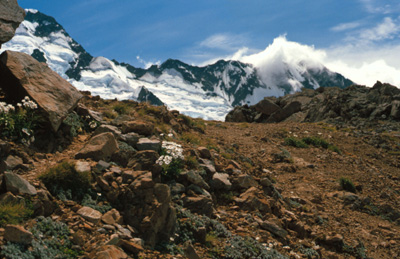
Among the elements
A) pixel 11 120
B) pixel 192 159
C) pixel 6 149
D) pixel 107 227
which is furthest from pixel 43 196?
pixel 192 159

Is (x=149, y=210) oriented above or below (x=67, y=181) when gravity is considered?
below

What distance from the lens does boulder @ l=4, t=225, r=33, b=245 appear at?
484 centimetres

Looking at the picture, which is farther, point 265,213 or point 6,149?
point 265,213

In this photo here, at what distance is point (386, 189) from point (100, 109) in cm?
1389

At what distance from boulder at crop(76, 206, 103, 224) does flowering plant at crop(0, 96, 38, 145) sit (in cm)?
321

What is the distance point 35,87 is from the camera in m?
9.42

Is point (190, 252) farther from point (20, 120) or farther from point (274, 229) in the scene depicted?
point (20, 120)

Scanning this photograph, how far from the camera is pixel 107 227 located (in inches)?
243

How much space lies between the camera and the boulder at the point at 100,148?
8344 millimetres

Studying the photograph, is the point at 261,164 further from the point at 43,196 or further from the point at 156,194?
the point at 43,196

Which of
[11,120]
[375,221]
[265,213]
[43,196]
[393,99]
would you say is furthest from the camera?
[393,99]

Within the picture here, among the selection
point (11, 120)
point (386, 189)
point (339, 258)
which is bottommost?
point (339, 258)

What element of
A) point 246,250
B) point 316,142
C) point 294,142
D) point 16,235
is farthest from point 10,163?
point 316,142

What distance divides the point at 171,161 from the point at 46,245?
14.9 ft
